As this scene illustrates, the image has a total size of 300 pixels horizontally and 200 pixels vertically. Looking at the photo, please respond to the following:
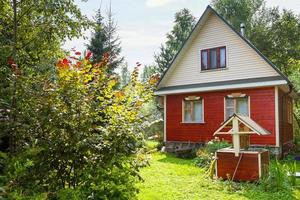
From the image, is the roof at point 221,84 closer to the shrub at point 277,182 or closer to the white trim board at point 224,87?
the white trim board at point 224,87

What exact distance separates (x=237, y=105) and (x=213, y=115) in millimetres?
1246

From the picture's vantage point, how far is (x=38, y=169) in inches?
168

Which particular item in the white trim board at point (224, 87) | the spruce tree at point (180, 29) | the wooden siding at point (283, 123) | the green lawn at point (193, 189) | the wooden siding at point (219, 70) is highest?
the spruce tree at point (180, 29)

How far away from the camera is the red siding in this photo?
40.7 feet

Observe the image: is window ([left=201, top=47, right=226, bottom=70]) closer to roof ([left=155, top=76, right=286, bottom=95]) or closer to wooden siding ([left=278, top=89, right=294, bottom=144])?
roof ([left=155, top=76, right=286, bottom=95])

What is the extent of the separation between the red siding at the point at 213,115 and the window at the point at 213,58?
134cm

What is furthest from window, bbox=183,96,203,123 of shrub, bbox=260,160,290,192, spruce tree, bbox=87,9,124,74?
shrub, bbox=260,160,290,192

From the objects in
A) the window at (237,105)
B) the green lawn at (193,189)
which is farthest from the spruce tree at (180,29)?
the green lawn at (193,189)

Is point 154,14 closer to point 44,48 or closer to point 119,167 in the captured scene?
point 44,48

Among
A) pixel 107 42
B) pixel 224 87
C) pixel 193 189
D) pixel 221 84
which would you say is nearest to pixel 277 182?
pixel 193 189

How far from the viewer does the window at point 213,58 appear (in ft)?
46.1

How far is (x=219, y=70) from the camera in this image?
45.9ft

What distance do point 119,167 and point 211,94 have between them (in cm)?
1024

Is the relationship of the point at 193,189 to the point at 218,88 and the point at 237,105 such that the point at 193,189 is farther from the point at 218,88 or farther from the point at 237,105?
the point at 237,105
